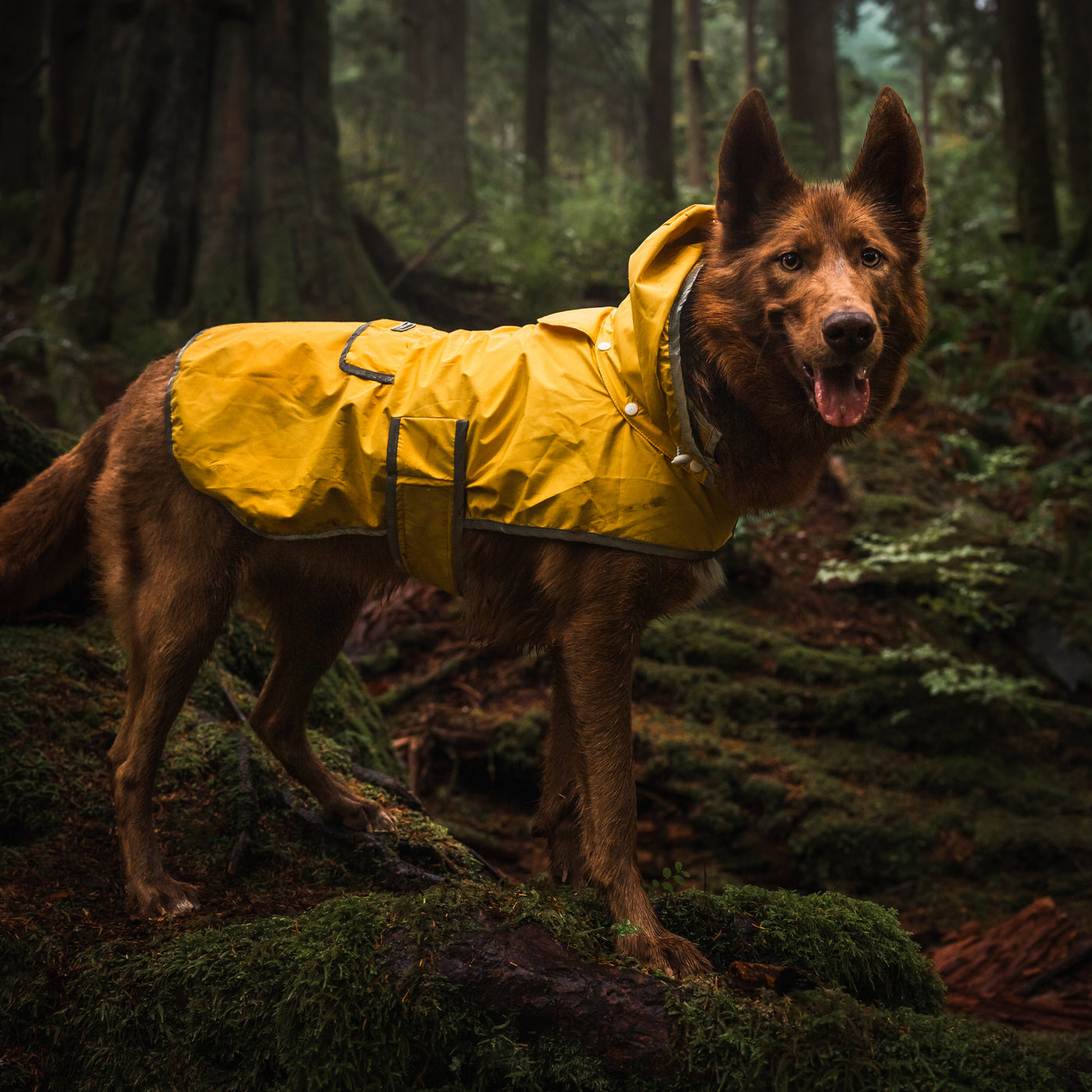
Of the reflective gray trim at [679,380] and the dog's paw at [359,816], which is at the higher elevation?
the reflective gray trim at [679,380]

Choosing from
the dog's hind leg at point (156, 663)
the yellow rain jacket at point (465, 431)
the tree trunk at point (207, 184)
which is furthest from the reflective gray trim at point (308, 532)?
the tree trunk at point (207, 184)

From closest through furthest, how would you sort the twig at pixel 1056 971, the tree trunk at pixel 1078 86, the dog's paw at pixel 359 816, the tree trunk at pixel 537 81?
the dog's paw at pixel 359 816 < the twig at pixel 1056 971 < the tree trunk at pixel 1078 86 < the tree trunk at pixel 537 81

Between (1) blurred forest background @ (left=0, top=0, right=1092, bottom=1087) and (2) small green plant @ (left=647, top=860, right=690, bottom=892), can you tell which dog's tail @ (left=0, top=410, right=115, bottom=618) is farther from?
(2) small green plant @ (left=647, top=860, right=690, bottom=892)

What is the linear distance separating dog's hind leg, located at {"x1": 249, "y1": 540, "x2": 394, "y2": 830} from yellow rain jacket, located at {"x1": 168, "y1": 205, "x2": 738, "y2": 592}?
579 mm

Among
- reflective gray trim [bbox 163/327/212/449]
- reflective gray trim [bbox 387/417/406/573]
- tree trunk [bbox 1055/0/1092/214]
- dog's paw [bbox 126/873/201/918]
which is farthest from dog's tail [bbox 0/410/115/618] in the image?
tree trunk [bbox 1055/0/1092/214]

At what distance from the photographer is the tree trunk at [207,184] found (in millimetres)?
8281

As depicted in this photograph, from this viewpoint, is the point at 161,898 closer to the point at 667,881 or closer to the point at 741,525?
the point at 667,881

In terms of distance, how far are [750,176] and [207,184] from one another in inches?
266

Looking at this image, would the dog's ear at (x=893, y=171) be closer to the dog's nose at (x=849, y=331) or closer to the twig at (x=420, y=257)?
the dog's nose at (x=849, y=331)

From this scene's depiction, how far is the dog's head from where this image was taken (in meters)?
3.06

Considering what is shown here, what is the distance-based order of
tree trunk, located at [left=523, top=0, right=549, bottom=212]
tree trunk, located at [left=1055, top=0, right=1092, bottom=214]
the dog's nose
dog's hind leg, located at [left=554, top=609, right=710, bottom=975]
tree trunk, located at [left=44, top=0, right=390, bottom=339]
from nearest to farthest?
the dog's nose, dog's hind leg, located at [left=554, top=609, right=710, bottom=975], tree trunk, located at [left=44, top=0, right=390, bottom=339], tree trunk, located at [left=1055, top=0, right=1092, bottom=214], tree trunk, located at [left=523, top=0, right=549, bottom=212]

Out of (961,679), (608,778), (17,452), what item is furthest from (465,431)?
(961,679)

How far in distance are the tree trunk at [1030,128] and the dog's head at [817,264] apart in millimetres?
10427

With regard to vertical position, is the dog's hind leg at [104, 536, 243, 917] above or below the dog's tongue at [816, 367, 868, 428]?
below
